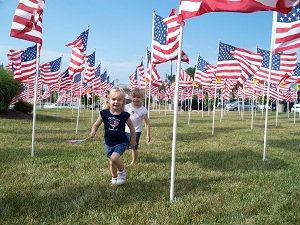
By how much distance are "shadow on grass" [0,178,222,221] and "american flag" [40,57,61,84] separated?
24951 mm

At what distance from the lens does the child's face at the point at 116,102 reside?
236 inches

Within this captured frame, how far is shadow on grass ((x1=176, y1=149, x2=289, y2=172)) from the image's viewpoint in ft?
26.3

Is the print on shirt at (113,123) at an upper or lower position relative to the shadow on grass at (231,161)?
upper

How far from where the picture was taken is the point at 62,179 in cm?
645

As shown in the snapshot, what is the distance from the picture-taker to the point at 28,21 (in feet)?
28.8

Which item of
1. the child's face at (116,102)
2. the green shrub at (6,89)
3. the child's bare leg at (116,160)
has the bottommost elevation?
the child's bare leg at (116,160)

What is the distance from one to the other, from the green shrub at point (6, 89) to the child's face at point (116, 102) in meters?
18.7

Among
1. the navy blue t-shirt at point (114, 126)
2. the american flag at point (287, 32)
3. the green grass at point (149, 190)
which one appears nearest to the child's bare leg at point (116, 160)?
the navy blue t-shirt at point (114, 126)

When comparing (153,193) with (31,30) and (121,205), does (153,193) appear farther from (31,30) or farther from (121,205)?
(31,30)

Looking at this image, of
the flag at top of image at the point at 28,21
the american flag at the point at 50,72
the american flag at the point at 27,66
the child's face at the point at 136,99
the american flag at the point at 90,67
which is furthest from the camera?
the american flag at the point at 50,72

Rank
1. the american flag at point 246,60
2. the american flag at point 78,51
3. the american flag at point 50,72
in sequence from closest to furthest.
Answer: the american flag at point 78,51 < the american flag at point 246,60 < the american flag at point 50,72

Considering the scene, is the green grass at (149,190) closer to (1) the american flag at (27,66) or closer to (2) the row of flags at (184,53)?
(2) the row of flags at (184,53)

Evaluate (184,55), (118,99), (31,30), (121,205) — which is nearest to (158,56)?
(184,55)

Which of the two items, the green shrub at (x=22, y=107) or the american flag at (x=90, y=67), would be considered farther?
the green shrub at (x=22, y=107)
